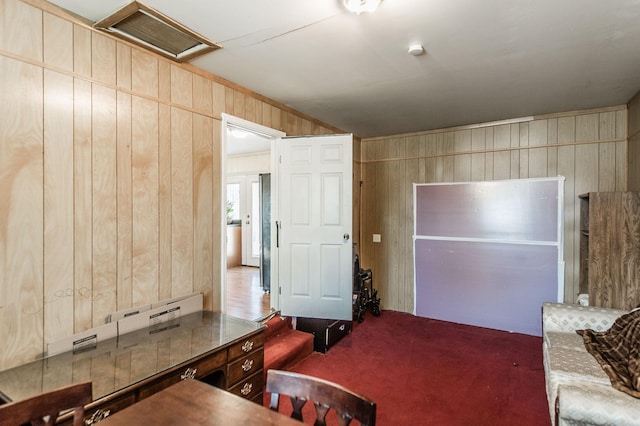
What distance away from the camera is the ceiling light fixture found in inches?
68.6

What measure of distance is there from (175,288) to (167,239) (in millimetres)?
379

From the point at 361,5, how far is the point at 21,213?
2.10 metres

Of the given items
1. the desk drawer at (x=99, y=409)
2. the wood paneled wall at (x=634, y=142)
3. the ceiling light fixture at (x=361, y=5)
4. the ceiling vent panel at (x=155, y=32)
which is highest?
the ceiling vent panel at (x=155, y=32)

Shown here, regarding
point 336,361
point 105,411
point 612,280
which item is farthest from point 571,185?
point 105,411

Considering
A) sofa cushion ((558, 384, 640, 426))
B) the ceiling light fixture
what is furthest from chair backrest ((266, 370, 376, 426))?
the ceiling light fixture

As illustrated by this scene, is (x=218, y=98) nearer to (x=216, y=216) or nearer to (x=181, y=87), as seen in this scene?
(x=181, y=87)

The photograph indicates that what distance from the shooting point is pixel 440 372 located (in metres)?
3.02

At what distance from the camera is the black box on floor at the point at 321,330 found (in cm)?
346

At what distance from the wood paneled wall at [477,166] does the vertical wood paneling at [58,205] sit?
12.8ft

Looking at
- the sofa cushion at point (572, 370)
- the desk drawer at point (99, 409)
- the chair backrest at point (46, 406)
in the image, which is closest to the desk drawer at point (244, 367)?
the desk drawer at point (99, 409)

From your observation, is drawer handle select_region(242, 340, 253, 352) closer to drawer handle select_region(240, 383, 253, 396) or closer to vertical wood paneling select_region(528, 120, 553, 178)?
drawer handle select_region(240, 383, 253, 396)

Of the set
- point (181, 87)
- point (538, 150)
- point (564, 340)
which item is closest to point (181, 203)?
point (181, 87)

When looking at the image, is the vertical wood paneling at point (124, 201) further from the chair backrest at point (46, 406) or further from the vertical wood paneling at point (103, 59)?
the chair backrest at point (46, 406)

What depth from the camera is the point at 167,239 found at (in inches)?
95.8
